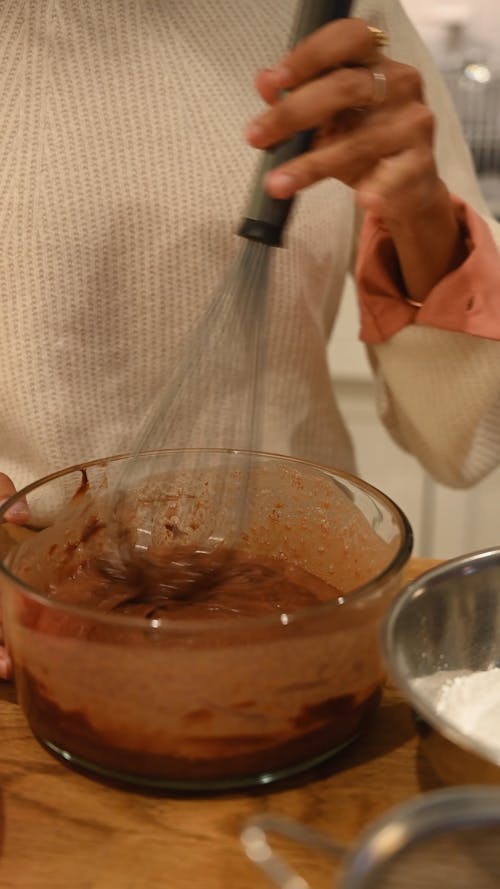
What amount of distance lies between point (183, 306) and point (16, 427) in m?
0.17

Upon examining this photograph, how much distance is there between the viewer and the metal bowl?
374 millimetres

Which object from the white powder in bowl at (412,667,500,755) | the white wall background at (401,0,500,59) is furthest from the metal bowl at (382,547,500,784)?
the white wall background at (401,0,500,59)

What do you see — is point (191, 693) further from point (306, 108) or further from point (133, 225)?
point (133, 225)

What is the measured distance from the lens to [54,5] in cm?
71

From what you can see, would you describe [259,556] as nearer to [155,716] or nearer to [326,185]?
[155,716]

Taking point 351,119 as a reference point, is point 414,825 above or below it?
below

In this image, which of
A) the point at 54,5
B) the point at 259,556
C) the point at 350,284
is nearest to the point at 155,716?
the point at 259,556

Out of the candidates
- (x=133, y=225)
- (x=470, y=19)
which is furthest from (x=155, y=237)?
(x=470, y=19)

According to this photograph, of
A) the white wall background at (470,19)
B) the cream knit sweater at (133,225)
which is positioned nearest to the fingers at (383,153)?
the cream knit sweater at (133,225)

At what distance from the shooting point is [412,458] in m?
1.55

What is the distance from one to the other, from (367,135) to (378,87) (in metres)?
0.03

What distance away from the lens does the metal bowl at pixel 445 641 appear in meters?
0.37

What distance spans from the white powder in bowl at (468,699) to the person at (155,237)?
1.11 feet

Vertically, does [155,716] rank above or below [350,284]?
above
